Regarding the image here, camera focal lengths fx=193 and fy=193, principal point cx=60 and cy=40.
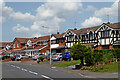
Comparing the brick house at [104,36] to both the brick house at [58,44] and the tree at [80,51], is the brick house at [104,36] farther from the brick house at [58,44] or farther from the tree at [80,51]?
the tree at [80,51]

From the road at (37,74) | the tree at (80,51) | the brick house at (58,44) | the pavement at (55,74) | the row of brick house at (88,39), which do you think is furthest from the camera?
the brick house at (58,44)

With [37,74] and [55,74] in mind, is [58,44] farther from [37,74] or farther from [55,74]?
[55,74]

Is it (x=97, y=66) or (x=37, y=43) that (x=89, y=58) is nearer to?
(x=97, y=66)

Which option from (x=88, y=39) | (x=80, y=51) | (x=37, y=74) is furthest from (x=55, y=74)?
(x=88, y=39)

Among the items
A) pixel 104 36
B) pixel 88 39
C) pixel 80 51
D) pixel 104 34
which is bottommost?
pixel 80 51

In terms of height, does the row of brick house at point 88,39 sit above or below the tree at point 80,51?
above

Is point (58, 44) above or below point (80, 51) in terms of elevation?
above

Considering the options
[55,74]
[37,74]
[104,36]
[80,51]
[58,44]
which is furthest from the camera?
[58,44]

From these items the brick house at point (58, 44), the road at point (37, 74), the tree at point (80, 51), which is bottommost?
the road at point (37, 74)

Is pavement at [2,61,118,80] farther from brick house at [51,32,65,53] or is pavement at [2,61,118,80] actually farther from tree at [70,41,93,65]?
brick house at [51,32,65,53]

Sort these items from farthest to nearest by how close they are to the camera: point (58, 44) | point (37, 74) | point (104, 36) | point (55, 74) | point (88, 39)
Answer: point (58, 44) < point (88, 39) < point (104, 36) < point (37, 74) < point (55, 74)

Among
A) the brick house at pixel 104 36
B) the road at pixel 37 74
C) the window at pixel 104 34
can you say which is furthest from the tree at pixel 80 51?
the window at pixel 104 34

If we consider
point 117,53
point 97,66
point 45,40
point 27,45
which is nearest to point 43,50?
point 45,40

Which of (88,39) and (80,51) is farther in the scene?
(88,39)
